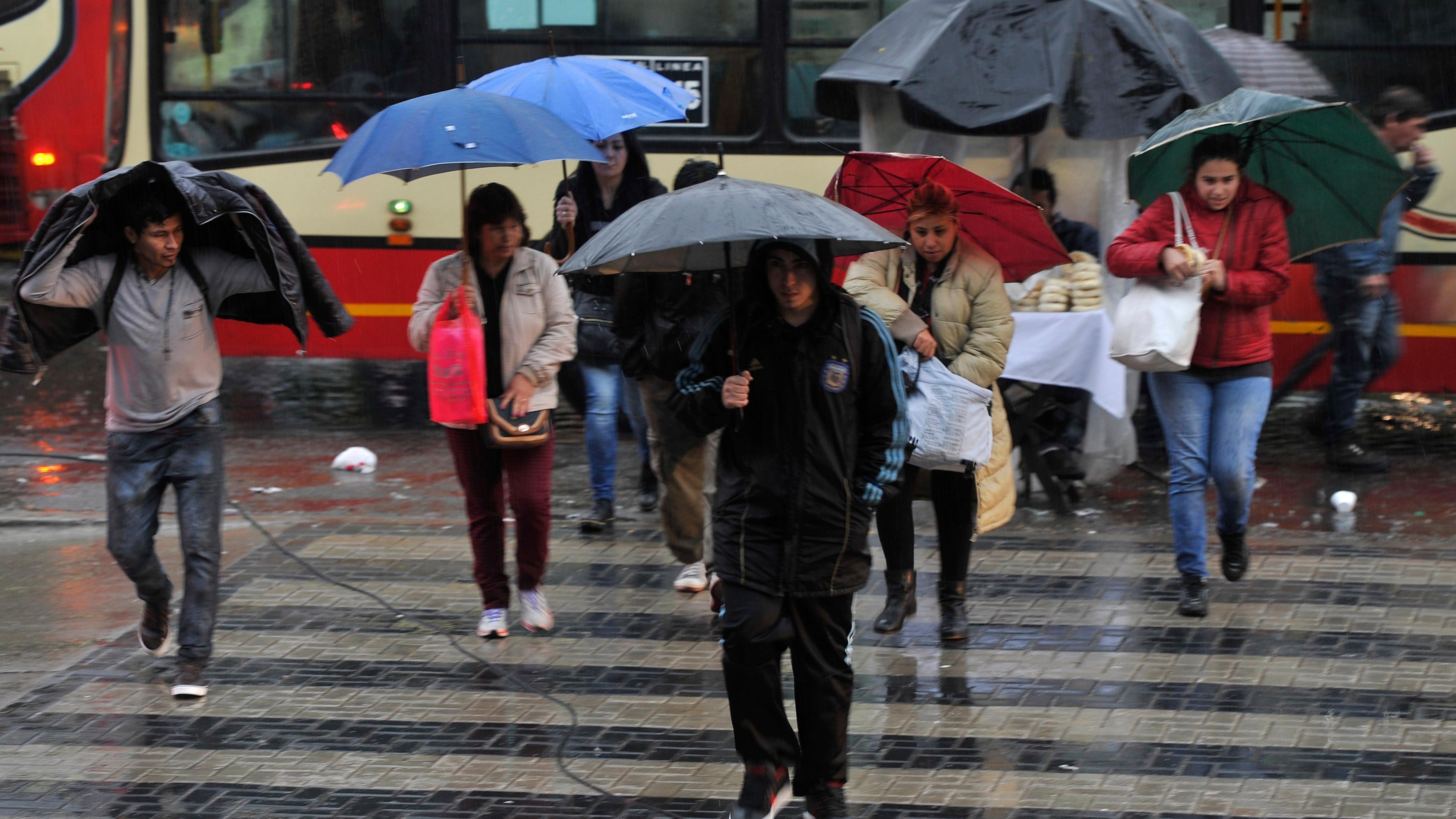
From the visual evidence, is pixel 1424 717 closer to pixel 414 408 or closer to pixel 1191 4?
pixel 1191 4

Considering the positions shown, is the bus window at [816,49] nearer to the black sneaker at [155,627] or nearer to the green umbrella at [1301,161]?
the green umbrella at [1301,161]

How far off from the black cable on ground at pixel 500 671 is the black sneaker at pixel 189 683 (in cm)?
97

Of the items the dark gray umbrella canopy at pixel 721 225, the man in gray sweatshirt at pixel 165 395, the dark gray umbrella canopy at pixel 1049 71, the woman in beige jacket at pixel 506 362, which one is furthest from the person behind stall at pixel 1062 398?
the man in gray sweatshirt at pixel 165 395

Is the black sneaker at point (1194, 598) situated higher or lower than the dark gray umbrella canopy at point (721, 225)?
lower

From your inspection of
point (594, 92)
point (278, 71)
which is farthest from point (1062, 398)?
point (278, 71)

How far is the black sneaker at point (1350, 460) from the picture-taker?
8.62m

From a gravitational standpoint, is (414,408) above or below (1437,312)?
below

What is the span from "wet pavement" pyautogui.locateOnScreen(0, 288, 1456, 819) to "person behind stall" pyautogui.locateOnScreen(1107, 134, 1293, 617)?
49cm

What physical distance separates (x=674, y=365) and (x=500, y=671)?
1372 mm

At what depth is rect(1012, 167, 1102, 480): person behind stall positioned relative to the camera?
8000 mm

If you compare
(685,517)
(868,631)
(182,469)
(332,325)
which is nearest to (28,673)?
(182,469)

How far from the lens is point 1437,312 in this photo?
360 inches

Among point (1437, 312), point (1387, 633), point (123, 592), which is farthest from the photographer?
point (1437, 312)

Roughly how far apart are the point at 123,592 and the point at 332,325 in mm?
2017
